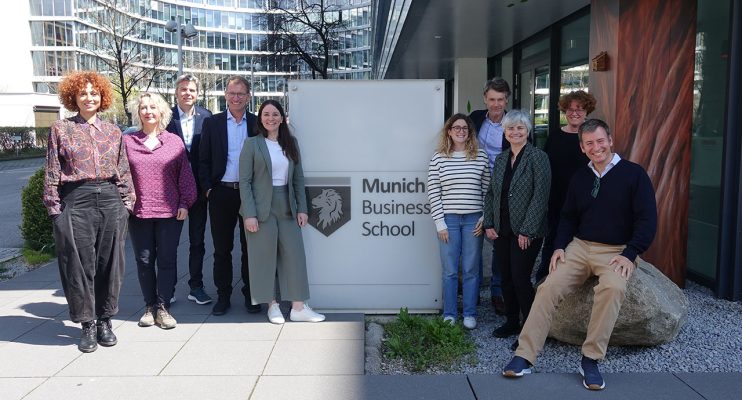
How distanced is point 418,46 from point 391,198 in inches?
396

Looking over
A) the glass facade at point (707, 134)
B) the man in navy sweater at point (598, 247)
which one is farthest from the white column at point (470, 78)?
the man in navy sweater at point (598, 247)

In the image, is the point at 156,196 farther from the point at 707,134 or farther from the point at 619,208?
the point at 707,134

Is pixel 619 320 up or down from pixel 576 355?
up

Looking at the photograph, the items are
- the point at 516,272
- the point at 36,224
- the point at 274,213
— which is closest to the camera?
the point at 516,272

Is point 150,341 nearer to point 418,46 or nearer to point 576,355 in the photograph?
point 576,355

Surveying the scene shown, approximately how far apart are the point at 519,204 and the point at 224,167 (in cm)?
239

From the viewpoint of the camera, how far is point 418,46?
14.6 m

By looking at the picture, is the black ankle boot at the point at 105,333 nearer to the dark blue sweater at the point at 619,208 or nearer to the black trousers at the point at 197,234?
the black trousers at the point at 197,234

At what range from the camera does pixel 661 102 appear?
18.6 ft

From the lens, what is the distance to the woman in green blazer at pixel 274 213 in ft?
15.9

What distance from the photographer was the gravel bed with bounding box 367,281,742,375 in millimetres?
4105

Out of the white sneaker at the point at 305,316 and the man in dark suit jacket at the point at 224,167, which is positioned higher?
the man in dark suit jacket at the point at 224,167

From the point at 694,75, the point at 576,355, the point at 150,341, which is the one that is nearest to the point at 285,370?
the point at 150,341

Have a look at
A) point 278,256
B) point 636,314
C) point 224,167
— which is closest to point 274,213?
point 278,256
